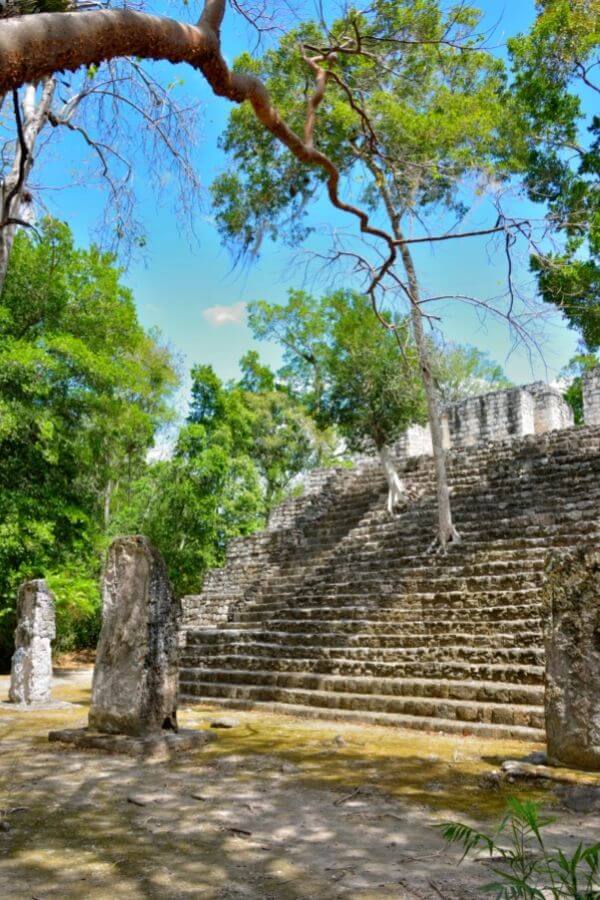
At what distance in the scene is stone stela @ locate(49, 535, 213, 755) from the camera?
604 centimetres

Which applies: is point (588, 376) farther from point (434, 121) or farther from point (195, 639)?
point (195, 639)

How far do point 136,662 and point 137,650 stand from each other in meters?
0.10

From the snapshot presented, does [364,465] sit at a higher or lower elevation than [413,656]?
higher

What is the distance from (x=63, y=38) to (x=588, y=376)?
14.3m

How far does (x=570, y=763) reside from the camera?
491 centimetres

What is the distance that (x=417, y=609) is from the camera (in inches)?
387

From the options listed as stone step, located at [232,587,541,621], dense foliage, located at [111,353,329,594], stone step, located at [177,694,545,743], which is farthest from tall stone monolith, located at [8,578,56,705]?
dense foliage, located at [111,353,329,594]

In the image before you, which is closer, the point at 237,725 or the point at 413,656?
the point at 237,725

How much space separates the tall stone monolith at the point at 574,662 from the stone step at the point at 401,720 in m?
1.59

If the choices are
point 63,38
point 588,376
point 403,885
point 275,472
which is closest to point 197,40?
point 63,38

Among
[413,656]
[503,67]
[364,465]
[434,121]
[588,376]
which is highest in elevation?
[503,67]

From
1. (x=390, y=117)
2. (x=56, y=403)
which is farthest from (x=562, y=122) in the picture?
(x=56, y=403)

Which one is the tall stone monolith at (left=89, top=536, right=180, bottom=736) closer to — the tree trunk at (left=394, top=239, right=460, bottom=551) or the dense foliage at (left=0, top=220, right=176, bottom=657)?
the tree trunk at (left=394, top=239, right=460, bottom=551)

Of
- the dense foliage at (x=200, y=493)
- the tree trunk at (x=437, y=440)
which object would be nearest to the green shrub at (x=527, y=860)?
the tree trunk at (x=437, y=440)
